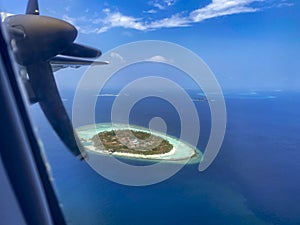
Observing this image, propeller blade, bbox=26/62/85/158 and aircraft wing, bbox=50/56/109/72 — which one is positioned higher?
aircraft wing, bbox=50/56/109/72

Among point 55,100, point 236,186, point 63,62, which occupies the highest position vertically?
point 63,62

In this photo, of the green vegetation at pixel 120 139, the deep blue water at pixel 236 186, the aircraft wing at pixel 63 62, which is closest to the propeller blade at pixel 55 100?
the aircraft wing at pixel 63 62

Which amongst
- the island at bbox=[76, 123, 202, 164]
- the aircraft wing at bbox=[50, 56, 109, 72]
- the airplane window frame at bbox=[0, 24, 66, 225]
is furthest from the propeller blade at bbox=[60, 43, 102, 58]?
the airplane window frame at bbox=[0, 24, 66, 225]

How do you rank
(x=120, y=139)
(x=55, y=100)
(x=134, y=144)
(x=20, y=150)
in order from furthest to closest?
(x=134, y=144), (x=120, y=139), (x=55, y=100), (x=20, y=150)

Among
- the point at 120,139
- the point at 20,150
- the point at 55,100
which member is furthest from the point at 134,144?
the point at 20,150

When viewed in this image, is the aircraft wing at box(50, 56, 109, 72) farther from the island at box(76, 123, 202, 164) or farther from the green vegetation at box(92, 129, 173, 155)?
the green vegetation at box(92, 129, 173, 155)

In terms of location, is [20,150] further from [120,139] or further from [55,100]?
[120,139]

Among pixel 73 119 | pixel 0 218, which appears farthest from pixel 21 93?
pixel 73 119
